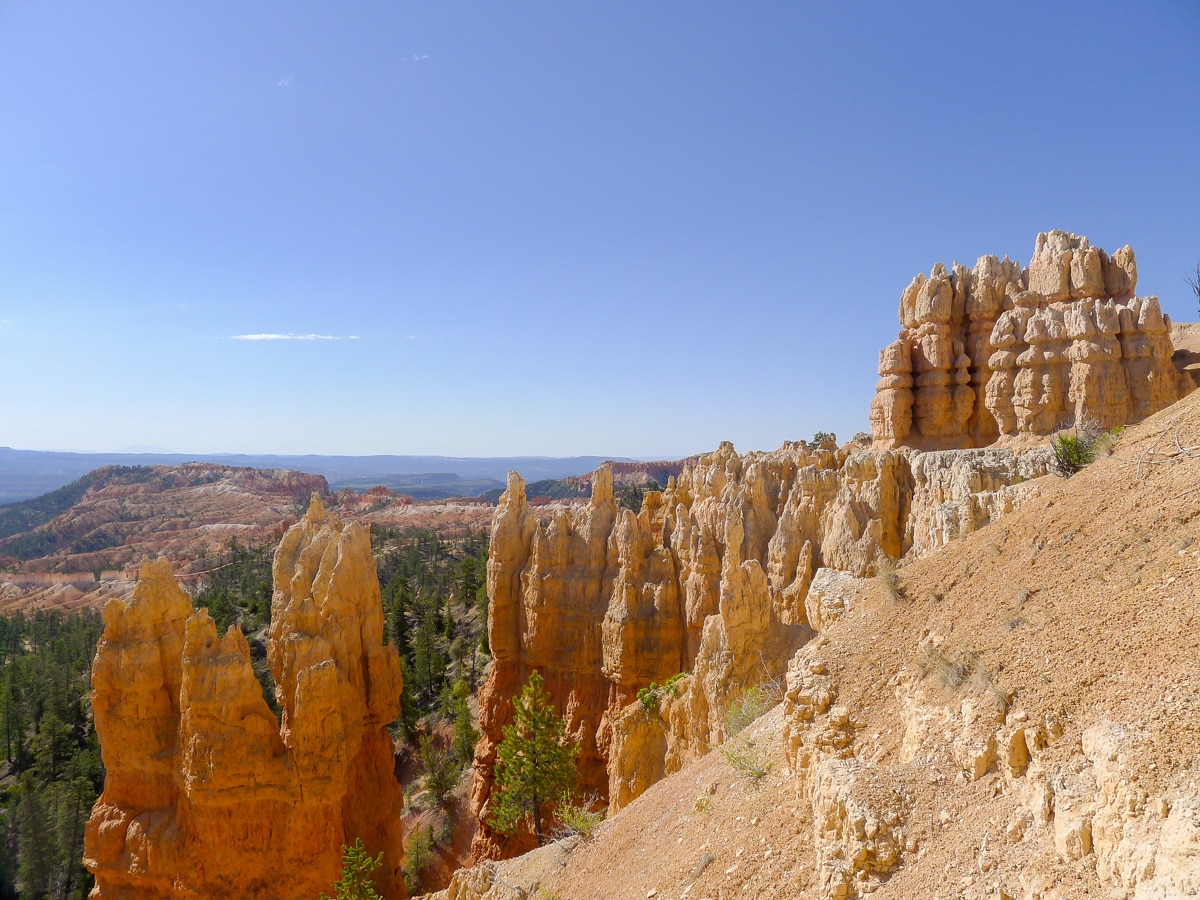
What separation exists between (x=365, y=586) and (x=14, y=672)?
1591 inches

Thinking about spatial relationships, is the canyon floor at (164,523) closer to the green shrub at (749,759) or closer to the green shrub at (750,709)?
the green shrub at (750,709)

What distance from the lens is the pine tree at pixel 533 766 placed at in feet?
63.8

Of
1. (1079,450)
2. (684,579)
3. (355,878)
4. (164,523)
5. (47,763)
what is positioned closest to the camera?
(1079,450)

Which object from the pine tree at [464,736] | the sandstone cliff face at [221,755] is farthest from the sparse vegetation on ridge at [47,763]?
the pine tree at [464,736]

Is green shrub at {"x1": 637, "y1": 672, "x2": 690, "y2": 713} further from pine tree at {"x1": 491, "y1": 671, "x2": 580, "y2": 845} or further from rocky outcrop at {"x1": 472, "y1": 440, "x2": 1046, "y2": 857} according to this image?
pine tree at {"x1": 491, "y1": 671, "x2": 580, "y2": 845}

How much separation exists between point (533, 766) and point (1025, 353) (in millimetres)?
19438

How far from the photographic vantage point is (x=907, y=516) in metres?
19.3

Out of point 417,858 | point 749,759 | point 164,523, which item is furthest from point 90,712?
point 164,523

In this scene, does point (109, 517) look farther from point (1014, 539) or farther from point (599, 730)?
point (1014, 539)

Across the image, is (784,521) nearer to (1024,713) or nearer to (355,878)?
(355,878)

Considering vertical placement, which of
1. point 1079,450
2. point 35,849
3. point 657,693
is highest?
point 1079,450

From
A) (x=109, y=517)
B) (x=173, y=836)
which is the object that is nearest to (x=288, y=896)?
(x=173, y=836)

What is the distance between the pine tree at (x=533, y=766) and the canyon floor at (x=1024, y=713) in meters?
10.1

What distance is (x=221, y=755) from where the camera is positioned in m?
17.2
